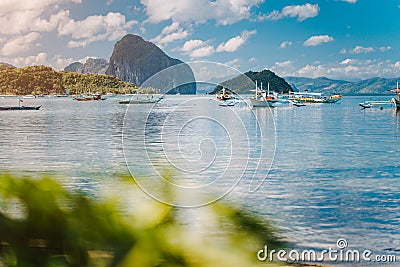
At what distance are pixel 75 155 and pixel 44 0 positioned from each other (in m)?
36.6

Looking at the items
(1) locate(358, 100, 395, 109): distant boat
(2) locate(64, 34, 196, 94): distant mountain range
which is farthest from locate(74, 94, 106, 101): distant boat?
(1) locate(358, 100, 395, 109): distant boat

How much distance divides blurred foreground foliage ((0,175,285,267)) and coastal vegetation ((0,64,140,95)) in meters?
46.1

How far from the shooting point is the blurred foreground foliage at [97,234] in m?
0.24

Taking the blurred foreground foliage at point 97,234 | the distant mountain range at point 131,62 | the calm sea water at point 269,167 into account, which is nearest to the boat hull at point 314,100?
the distant mountain range at point 131,62

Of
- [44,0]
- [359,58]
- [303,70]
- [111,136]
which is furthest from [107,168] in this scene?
[359,58]

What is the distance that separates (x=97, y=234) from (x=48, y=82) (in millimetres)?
50770

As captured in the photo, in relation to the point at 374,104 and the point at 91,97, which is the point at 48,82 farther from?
the point at 374,104

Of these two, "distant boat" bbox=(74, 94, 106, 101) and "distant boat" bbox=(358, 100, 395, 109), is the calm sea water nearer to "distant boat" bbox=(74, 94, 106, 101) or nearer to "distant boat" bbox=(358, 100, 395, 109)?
"distant boat" bbox=(358, 100, 395, 109)

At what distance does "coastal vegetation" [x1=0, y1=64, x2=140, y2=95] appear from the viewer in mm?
47594

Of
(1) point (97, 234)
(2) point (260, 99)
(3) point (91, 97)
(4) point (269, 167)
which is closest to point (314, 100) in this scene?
(3) point (91, 97)

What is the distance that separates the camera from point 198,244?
9.9 inches

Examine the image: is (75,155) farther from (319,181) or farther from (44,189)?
(44,189)

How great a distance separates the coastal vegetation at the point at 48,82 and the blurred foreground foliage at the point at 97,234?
1817 inches

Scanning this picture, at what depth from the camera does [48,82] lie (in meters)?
48.9
